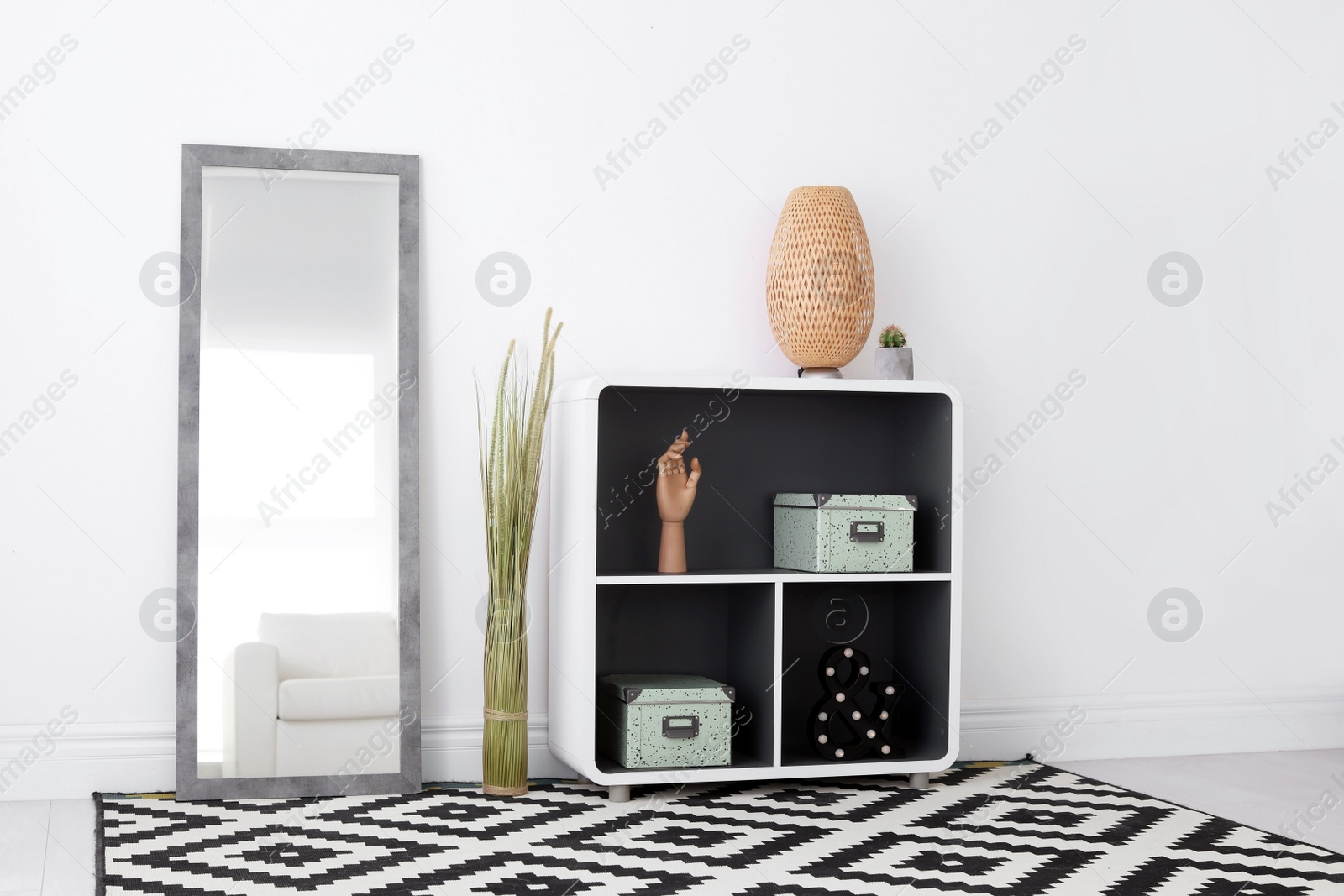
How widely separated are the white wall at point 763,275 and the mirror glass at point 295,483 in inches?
4.9

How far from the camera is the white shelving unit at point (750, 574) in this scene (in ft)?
9.29

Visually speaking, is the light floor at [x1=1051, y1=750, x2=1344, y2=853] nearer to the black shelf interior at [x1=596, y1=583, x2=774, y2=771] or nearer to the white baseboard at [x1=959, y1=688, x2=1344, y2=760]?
the white baseboard at [x1=959, y1=688, x2=1344, y2=760]

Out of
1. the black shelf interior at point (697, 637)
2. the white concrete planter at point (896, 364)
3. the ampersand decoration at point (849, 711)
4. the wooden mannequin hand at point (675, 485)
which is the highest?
the white concrete planter at point (896, 364)

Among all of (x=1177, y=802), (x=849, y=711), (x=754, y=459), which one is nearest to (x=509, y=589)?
(x=754, y=459)

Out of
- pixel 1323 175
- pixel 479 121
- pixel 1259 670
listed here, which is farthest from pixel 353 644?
pixel 1323 175

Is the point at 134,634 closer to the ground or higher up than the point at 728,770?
higher up

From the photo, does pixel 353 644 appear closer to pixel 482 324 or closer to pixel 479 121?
pixel 482 324

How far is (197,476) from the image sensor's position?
2846 mm

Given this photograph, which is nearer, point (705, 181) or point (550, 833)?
point (550, 833)

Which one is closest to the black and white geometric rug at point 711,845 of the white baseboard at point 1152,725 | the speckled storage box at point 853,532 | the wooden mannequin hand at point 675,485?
the white baseboard at point 1152,725

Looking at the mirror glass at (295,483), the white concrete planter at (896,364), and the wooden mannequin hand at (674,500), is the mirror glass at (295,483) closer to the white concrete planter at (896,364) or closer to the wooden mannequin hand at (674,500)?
the wooden mannequin hand at (674,500)

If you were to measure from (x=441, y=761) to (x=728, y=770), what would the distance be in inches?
27.3

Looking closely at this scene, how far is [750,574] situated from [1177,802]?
1.08 metres

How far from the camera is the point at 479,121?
3.07 metres
